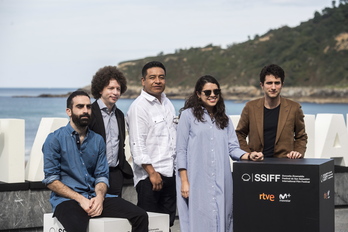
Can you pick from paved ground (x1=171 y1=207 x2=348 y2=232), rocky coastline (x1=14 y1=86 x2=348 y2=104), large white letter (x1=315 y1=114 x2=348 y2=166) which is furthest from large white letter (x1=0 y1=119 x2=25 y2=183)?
rocky coastline (x1=14 y1=86 x2=348 y2=104)

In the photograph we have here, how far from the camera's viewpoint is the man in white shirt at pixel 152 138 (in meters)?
5.13

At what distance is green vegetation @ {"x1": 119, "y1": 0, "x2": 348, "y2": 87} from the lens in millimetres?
79812

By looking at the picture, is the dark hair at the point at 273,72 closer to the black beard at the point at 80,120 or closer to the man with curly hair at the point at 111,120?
the man with curly hair at the point at 111,120

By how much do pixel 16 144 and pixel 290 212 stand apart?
11.9ft

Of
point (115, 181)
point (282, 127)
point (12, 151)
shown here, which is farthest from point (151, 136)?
point (12, 151)

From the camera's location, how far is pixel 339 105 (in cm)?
7719

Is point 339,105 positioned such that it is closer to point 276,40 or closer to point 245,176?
point 276,40

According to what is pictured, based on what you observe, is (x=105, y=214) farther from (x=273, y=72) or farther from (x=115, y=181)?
(x=273, y=72)

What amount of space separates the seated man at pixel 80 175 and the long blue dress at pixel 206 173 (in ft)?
1.37

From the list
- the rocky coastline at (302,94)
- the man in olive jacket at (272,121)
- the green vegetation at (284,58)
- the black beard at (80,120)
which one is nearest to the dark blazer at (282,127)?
the man in olive jacket at (272,121)

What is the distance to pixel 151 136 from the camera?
16.9 feet

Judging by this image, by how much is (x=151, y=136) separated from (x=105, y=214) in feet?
2.41

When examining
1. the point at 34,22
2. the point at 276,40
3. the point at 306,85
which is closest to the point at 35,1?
the point at 34,22

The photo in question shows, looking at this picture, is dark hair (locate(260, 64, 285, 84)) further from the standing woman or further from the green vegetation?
the green vegetation
